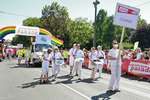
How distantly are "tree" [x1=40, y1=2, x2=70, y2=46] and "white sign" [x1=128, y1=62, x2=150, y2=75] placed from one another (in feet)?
92.8

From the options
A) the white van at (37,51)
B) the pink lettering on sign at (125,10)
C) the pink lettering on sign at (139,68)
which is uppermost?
the pink lettering on sign at (125,10)

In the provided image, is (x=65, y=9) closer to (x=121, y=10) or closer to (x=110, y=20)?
(x=110, y=20)

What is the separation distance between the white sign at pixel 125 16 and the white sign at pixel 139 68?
4554mm

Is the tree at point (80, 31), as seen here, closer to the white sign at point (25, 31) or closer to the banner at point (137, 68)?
the white sign at point (25, 31)

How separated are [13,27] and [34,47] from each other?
5.85 m

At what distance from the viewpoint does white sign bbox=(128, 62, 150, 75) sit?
10.4 m

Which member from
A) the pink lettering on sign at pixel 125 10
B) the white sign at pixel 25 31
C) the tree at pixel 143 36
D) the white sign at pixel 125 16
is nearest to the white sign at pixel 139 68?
the white sign at pixel 125 16

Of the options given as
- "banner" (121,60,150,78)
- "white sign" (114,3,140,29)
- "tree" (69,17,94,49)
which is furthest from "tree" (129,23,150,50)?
"white sign" (114,3,140,29)

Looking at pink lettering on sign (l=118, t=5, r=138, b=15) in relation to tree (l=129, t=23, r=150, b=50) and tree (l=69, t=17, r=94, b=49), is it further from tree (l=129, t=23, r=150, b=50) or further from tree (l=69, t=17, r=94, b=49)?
tree (l=69, t=17, r=94, b=49)

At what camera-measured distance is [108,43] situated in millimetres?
60594

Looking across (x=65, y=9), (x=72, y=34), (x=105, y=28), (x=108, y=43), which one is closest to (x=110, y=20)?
(x=105, y=28)

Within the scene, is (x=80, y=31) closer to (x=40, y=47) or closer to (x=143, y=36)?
(x=143, y=36)

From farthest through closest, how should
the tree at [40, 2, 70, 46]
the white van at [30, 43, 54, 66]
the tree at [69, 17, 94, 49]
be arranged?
the tree at [69, 17, 94, 49], the tree at [40, 2, 70, 46], the white van at [30, 43, 54, 66]

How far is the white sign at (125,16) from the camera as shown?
22.6 ft
